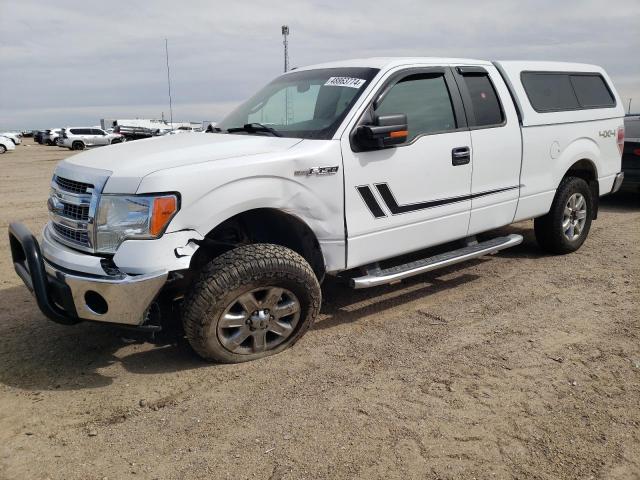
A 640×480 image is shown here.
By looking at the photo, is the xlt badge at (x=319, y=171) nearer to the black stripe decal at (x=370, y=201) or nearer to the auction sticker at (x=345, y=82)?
the black stripe decal at (x=370, y=201)

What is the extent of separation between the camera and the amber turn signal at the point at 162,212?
3.00 metres

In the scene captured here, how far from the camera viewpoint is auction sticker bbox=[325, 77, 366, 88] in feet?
12.9

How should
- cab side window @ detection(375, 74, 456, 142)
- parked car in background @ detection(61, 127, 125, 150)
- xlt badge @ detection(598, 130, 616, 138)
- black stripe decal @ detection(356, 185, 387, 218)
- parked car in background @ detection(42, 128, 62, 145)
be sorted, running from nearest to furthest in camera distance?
black stripe decal @ detection(356, 185, 387, 218), cab side window @ detection(375, 74, 456, 142), xlt badge @ detection(598, 130, 616, 138), parked car in background @ detection(61, 127, 125, 150), parked car in background @ detection(42, 128, 62, 145)

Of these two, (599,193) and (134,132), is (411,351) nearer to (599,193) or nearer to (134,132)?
(599,193)

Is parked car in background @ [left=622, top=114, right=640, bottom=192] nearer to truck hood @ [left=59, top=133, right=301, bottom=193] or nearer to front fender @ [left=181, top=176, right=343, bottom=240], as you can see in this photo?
front fender @ [left=181, top=176, right=343, bottom=240]

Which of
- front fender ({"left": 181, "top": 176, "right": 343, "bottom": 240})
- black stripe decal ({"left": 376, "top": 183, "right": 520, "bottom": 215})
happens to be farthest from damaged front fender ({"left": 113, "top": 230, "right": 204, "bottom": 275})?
black stripe decal ({"left": 376, "top": 183, "right": 520, "bottom": 215})

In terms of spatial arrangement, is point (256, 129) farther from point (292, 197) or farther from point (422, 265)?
point (422, 265)

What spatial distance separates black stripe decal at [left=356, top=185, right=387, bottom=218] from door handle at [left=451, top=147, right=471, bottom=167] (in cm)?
84

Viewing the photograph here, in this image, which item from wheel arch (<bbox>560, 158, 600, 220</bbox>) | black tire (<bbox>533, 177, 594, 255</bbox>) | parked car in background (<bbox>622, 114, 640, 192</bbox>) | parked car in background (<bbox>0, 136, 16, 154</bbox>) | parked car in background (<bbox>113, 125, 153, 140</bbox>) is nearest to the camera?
black tire (<bbox>533, 177, 594, 255</bbox>)

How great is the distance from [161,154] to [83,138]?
3780 cm

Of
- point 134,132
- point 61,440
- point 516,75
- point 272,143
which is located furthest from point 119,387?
point 134,132

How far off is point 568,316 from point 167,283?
3.02m

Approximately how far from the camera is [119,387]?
325 centimetres

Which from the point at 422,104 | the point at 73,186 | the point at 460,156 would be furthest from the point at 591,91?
the point at 73,186
